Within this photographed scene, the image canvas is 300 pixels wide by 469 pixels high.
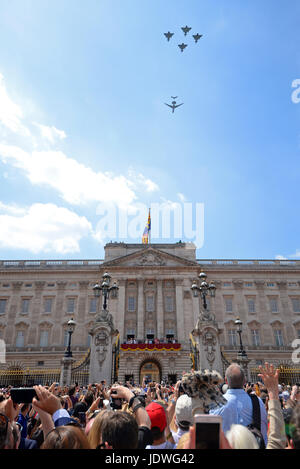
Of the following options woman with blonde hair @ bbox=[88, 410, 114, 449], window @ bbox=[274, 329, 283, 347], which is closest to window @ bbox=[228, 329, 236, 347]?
window @ bbox=[274, 329, 283, 347]

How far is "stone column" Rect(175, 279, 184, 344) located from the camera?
1587 inches

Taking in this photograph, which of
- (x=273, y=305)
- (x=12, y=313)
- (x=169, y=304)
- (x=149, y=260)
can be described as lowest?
(x=12, y=313)

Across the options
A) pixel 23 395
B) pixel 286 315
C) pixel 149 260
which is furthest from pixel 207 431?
pixel 286 315

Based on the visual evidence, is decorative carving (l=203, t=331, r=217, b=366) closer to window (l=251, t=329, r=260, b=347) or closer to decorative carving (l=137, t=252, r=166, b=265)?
window (l=251, t=329, r=260, b=347)

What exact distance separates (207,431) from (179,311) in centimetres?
4171

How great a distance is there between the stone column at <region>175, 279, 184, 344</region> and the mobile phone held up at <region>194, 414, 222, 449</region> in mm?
39666

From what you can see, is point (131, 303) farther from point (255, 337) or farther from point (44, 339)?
point (255, 337)

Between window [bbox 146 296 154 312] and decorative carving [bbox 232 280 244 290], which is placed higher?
decorative carving [bbox 232 280 244 290]

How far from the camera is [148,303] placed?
144ft

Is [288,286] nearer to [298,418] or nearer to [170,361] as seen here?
[170,361]

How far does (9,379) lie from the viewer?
31828mm

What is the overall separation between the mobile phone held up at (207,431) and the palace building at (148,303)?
124 feet
